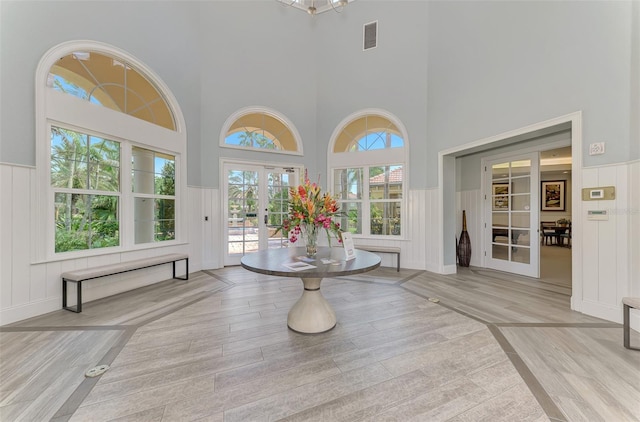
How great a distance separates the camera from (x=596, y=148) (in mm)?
2846

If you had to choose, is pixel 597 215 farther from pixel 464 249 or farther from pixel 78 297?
pixel 78 297

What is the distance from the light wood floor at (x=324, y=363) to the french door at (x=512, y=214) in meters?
1.42

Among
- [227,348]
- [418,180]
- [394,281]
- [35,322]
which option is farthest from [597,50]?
[35,322]

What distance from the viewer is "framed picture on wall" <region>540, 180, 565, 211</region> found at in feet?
32.4

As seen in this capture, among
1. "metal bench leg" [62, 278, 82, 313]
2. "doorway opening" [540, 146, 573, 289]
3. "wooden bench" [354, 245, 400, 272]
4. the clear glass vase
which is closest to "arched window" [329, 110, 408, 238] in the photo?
"wooden bench" [354, 245, 400, 272]

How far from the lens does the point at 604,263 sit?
2826mm

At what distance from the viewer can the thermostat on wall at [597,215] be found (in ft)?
9.24

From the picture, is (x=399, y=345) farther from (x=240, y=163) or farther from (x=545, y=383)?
(x=240, y=163)

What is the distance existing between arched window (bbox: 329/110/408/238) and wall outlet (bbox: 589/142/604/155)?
8.58 feet

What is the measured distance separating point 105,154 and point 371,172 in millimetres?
4340

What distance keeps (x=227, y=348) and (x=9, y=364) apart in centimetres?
156

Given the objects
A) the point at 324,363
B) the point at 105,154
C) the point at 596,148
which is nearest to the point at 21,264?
the point at 105,154

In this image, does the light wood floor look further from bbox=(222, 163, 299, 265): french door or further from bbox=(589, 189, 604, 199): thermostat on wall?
bbox=(222, 163, 299, 265): french door

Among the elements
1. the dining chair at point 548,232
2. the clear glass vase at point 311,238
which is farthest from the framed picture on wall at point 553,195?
the clear glass vase at point 311,238
